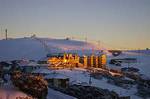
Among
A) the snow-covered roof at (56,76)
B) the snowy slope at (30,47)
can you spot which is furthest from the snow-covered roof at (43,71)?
the snowy slope at (30,47)

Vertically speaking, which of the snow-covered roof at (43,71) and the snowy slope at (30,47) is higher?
the snowy slope at (30,47)

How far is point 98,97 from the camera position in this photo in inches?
1471

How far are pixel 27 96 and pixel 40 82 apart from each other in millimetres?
1875

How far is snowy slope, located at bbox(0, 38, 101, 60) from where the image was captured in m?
101

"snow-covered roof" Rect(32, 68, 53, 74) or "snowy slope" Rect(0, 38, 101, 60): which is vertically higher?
"snowy slope" Rect(0, 38, 101, 60)

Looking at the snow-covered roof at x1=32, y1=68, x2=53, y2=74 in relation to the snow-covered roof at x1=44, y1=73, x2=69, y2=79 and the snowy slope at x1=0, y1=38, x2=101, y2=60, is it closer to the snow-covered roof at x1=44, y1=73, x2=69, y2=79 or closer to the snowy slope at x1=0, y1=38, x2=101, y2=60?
the snow-covered roof at x1=44, y1=73, x2=69, y2=79

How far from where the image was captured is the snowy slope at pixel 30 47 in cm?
10094

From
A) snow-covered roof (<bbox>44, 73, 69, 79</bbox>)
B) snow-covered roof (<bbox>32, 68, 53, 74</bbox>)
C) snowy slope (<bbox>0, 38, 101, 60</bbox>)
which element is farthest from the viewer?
snowy slope (<bbox>0, 38, 101, 60</bbox>)

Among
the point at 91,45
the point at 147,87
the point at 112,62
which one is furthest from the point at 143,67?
the point at 91,45

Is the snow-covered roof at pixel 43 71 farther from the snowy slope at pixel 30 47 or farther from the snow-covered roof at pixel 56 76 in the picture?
the snowy slope at pixel 30 47

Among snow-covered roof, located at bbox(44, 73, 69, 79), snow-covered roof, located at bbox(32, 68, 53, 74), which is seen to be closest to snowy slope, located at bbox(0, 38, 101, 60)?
snow-covered roof, located at bbox(32, 68, 53, 74)

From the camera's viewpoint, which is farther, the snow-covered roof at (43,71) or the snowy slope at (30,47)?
the snowy slope at (30,47)

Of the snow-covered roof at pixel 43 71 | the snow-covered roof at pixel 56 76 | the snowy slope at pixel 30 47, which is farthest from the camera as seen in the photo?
the snowy slope at pixel 30 47

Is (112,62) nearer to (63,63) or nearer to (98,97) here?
(63,63)
